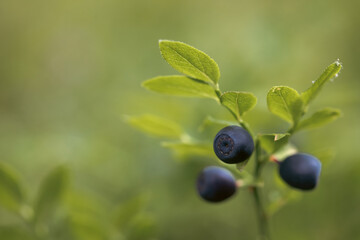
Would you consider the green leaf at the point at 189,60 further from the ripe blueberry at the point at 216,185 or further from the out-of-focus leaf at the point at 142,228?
the out-of-focus leaf at the point at 142,228

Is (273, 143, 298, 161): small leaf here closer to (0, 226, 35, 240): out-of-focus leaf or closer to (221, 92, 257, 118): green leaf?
(221, 92, 257, 118): green leaf

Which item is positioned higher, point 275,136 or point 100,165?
point 275,136

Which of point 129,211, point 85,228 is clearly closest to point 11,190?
point 85,228

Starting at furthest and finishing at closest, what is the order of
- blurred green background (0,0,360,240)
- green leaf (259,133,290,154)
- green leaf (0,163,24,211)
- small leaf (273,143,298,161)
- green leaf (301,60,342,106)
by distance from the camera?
blurred green background (0,0,360,240) < green leaf (0,163,24,211) < small leaf (273,143,298,161) < green leaf (259,133,290,154) < green leaf (301,60,342,106)

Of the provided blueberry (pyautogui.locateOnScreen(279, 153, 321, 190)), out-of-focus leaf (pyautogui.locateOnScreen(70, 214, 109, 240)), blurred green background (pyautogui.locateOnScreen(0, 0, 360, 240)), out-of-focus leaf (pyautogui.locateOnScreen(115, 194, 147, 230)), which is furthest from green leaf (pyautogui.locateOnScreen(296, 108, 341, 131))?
out-of-focus leaf (pyautogui.locateOnScreen(70, 214, 109, 240))

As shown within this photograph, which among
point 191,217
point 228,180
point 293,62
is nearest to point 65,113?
point 191,217

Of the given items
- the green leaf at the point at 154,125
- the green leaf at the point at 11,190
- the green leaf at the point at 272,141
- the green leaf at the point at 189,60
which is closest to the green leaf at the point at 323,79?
the green leaf at the point at 272,141

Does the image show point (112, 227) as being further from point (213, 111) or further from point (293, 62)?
point (293, 62)
